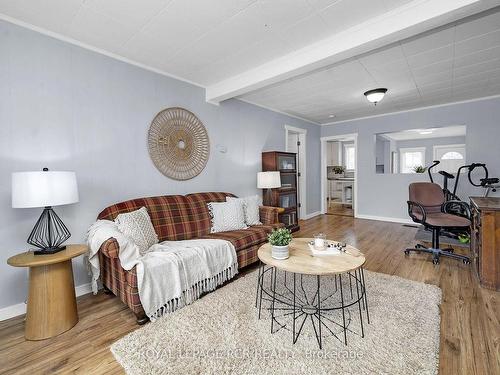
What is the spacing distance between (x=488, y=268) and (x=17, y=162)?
446cm

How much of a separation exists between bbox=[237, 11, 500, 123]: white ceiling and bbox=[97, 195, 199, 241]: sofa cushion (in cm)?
225

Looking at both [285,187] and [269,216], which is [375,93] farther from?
[269,216]

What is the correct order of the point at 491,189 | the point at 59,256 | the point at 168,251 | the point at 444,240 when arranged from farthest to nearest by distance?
the point at 491,189 → the point at 444,240 → the point at 168,251 → the point at 59,256

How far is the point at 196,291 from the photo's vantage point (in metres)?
2.27

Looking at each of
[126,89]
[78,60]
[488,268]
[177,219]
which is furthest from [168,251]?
[488,268]

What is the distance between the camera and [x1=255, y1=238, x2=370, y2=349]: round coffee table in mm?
1663

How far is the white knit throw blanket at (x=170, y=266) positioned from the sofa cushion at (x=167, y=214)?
0.20 m

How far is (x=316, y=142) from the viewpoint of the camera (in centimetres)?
648

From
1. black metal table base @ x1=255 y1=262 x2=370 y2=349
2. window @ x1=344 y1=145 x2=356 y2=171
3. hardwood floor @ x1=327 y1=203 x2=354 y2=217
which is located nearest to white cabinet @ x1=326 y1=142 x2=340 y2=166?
window @ x1=344 y1=145 x2=356 y2=171

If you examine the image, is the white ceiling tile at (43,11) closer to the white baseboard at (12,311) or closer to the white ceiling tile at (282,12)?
the white ceiling tile at (282,12)

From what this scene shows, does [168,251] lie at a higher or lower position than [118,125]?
lower

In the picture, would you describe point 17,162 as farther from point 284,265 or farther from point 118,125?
point 284,265

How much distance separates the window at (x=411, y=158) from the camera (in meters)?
8.26

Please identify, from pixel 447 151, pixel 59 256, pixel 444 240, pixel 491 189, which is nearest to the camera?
pixel 59 256
